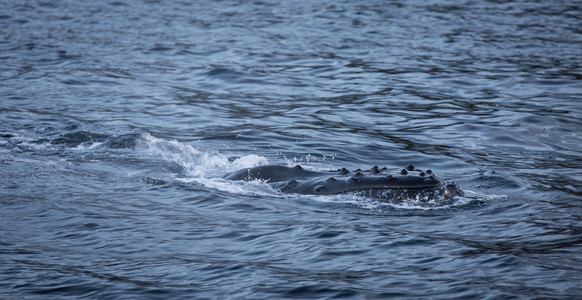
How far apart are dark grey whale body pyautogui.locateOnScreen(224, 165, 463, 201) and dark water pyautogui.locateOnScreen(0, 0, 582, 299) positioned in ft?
0.42

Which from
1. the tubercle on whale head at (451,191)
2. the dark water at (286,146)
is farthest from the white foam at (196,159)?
the tubercle on whale head at (451,191)

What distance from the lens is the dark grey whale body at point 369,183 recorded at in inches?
327

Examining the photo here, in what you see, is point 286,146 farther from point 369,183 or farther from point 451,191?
point 451,191

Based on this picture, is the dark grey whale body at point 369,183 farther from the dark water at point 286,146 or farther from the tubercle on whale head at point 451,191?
the dark water at point 286,146

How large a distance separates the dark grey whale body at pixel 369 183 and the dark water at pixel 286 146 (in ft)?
0.42

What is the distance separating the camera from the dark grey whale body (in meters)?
8.31

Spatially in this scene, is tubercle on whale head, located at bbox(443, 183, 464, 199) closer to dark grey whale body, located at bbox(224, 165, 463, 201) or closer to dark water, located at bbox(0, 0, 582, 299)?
dark grey whale body, located at bbox(224, 165, 463, 201)

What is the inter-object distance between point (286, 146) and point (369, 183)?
4133 millimetres

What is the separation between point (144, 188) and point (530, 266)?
5.12m

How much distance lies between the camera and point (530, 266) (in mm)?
6582

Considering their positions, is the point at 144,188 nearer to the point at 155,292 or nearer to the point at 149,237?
the point at 149,237

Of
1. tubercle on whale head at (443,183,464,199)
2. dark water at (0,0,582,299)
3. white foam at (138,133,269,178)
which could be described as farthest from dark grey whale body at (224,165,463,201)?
white foam at (138,133,269,178)

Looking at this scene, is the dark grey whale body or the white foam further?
the white foam

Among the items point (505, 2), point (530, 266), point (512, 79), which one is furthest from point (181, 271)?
point (505, 2)
